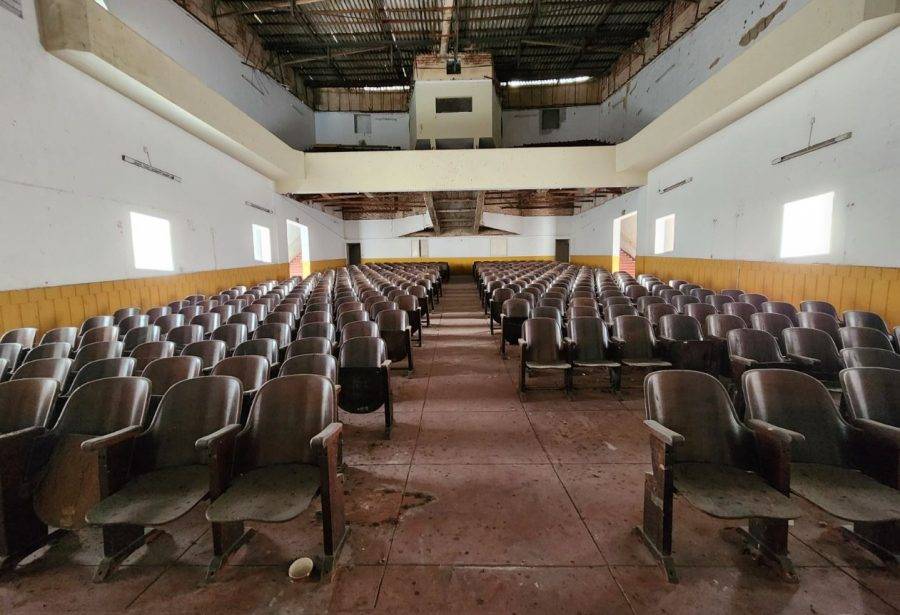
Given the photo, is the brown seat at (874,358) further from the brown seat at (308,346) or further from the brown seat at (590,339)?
the brown seat at (308,346)

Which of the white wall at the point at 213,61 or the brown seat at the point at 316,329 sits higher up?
the white wall at the point at 213,61

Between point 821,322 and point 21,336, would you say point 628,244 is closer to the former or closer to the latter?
point 821,322

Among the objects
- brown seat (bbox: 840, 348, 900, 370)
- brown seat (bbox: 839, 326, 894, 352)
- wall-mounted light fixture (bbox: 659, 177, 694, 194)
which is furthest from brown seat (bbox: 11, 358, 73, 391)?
wall-mounted light fixture (bbox: 659, 177, 694, 194)

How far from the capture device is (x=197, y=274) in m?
9.16

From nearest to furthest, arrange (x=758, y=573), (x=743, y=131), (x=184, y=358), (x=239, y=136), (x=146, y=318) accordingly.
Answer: (x=758, y=573) → (x=184, y=358) → (x=146, y=318) → (x=743, y=131) → (x=239, y=136)

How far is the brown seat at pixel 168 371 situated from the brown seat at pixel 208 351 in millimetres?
687

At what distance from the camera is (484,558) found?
2125mm

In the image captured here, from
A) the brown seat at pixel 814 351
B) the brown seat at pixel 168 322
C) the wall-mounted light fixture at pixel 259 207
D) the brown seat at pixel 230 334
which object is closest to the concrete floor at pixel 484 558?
the brown seat at pixel 814 351

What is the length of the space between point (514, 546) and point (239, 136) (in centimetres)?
1063

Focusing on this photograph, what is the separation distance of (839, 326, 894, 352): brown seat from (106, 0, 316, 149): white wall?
38.0 ft

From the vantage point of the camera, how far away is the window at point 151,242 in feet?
24.5

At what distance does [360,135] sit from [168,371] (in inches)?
745

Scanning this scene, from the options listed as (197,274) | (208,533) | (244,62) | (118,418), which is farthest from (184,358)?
(244,62)

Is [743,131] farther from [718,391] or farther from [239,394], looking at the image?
[239,394]
